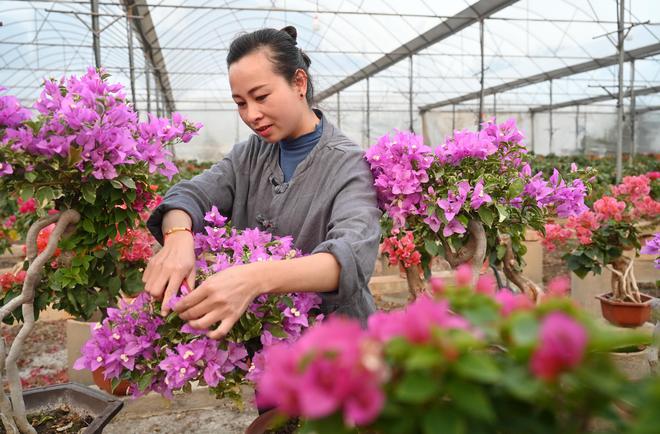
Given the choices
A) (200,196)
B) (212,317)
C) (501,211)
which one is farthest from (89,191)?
(501,211)

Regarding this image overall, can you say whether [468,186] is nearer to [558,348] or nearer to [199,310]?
[199,310]

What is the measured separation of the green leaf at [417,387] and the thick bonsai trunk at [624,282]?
3540 mm

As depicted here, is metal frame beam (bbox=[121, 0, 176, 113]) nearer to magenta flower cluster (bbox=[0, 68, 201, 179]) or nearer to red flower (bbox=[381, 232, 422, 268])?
red flower (bbox=[381, 232, 422, 268])

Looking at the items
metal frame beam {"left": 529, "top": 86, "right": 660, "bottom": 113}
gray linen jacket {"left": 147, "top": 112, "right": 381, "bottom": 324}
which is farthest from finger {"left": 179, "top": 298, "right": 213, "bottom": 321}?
metal frame beam {"left": 529, "top": 86, "right": 660, "bottom": 113}

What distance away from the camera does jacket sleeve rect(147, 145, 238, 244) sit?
1327 millimetres

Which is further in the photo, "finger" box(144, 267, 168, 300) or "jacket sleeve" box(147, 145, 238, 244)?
"jacket sleeve" box(147, 145, 238, 244)

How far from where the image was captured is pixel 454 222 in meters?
1.68

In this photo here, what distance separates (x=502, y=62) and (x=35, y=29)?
1261cm

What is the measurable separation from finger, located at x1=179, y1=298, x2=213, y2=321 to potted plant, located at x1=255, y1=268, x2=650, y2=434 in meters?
0.52

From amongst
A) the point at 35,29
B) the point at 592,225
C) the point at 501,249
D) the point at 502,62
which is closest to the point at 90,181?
the point at 501,249

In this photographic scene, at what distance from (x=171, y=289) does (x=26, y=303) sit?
61cm

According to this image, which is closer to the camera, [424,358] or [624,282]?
[424,358]

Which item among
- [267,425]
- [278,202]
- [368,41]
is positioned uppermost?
[368,41]

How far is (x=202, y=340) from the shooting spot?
3.54 feet
